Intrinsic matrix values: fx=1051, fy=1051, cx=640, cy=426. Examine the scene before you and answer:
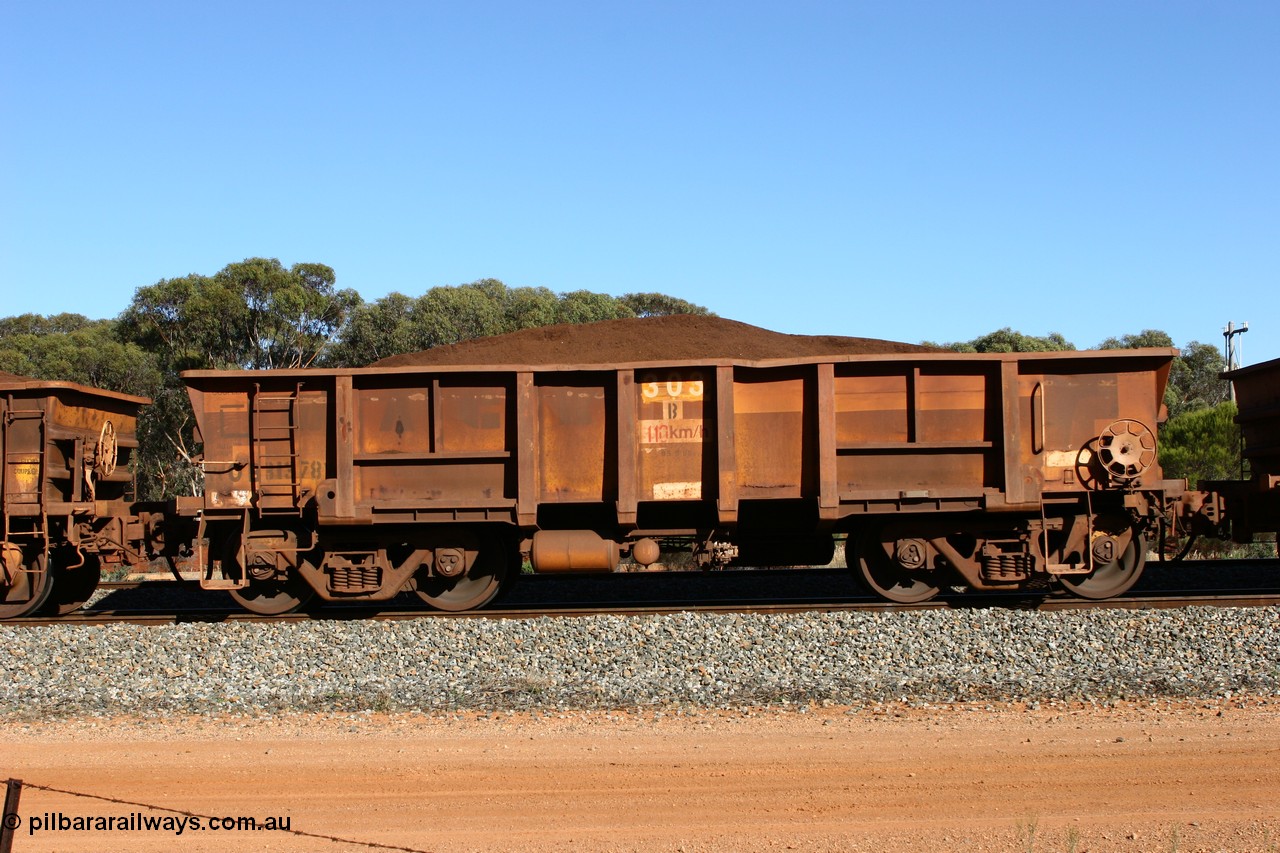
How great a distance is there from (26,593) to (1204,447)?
25.4 m

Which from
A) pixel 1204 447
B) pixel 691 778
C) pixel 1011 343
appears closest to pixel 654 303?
pixel 1011 343

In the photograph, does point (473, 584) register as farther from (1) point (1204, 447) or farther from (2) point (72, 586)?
(1) point (1204, 447)

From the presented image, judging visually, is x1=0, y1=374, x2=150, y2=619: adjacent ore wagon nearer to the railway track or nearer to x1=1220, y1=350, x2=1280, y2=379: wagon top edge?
the railway track

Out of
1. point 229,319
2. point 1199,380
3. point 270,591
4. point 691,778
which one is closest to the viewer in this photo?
point 691,778

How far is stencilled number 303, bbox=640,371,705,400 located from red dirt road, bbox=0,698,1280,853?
13.9 ft

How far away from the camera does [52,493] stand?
1206 cm

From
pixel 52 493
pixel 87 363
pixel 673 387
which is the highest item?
pixel 87 363

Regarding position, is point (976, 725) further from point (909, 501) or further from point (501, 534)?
point (501, 534)

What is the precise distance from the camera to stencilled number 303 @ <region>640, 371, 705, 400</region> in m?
11.5

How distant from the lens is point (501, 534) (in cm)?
1209

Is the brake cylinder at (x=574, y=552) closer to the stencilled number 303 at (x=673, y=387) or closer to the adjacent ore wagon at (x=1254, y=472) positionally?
the stencilled number 303 at (x=673, y=387)

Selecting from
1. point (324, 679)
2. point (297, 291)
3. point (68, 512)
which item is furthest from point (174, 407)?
point (324, 679)

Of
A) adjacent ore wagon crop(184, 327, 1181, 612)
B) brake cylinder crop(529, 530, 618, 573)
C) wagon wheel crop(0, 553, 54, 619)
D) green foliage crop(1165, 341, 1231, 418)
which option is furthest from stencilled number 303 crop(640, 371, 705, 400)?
green foliage crop(1165, 341, 1231, 418)

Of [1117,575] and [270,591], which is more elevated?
[1117,575]
